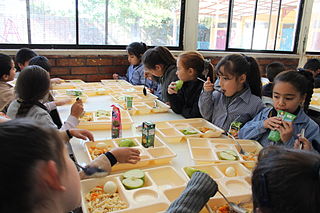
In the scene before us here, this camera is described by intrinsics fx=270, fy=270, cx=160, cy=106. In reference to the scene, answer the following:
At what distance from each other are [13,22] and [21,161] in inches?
149

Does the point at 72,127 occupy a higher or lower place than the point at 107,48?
lower

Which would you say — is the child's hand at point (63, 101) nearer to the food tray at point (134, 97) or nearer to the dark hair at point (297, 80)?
the food tray at point (134, 97)

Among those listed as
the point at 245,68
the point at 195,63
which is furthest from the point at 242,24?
the point at 245,68

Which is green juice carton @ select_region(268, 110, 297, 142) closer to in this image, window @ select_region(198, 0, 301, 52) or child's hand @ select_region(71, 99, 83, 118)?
child's hand @ select_region(71, 99, 83, 118)

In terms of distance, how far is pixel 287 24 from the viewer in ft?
16.9

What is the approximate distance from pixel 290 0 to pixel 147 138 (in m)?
4.86

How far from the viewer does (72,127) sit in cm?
173

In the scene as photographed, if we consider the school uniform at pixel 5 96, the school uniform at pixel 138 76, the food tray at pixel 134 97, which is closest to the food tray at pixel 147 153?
the food tray at pixel 134 97

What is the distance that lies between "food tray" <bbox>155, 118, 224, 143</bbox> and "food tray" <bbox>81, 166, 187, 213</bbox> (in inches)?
15.5

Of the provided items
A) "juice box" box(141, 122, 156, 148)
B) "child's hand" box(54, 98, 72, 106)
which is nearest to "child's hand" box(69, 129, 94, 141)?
"juice box" box(141, 122, 156, 148)

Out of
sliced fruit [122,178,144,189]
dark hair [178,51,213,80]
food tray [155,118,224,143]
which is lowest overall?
sliced fruit [122,178,144,189]

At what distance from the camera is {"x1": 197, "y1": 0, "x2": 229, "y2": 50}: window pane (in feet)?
15.1

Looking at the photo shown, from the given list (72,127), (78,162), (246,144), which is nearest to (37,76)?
(72,127)

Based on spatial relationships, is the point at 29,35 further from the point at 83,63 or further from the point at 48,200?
the point at 48,200
